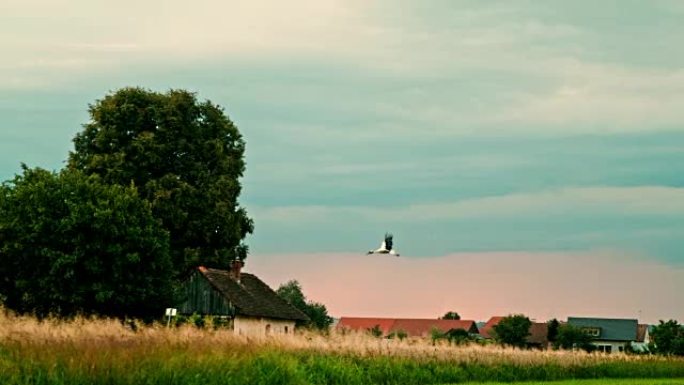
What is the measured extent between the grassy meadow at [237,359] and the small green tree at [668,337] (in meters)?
46.0

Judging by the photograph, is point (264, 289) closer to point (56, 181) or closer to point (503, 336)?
point (56, 181)

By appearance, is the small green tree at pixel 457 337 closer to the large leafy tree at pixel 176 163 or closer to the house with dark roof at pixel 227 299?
the house with dark roof at pixel 227 299

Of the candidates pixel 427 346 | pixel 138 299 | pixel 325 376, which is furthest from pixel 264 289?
pixel 325 376

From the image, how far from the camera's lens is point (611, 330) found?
5748 inches

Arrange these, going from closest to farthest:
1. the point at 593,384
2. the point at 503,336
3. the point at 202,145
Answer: the point at 593,384 → the point at 202,145 → the point at 503,336

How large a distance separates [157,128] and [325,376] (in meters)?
38.3

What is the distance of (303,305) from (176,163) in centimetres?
3655

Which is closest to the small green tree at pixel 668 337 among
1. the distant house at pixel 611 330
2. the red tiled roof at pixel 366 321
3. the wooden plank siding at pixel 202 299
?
the wooden plank siding at pixel 202 299

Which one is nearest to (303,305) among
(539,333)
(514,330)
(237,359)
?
(514,330)

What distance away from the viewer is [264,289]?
64688 millimetres

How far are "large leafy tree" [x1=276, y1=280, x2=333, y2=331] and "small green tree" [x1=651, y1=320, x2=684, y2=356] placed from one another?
87.5ft

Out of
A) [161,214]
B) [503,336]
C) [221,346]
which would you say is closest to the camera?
[221,346]

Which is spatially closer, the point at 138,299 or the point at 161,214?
the point at 138,299

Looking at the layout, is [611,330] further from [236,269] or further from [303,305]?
[236,269]
